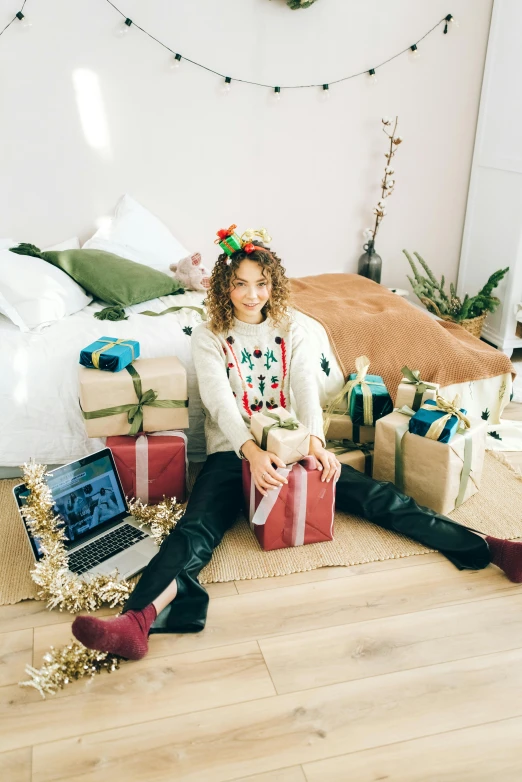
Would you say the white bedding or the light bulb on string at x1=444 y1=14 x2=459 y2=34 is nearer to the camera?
the white bedding

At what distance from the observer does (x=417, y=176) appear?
11.4ft

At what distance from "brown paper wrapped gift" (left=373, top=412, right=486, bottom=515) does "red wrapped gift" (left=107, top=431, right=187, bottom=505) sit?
25.1 inches

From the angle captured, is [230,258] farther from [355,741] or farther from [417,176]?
[417,176]

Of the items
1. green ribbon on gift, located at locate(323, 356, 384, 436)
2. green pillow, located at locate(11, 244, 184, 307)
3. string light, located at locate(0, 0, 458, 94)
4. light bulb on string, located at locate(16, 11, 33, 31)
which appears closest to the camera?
green ribbon on gift, located at locate(323, 356, 384, 436)

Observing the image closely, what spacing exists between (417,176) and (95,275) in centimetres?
197

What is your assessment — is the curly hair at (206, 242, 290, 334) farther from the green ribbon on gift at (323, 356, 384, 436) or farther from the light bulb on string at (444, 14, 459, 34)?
the light bulb on string at (444, 14, 459, 34)

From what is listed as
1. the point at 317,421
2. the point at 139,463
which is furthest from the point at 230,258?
the point at 139,463

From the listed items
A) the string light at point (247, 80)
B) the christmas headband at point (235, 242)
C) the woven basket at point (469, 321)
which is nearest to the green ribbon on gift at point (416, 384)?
the christmas headband at point (235, 242)

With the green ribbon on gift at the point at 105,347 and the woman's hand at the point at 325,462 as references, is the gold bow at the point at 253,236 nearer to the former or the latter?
the green ribbon on gift at the point at 105,347

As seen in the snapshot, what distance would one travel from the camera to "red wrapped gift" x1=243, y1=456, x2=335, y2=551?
5.68ft

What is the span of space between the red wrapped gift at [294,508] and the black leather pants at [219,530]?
96 millimetres

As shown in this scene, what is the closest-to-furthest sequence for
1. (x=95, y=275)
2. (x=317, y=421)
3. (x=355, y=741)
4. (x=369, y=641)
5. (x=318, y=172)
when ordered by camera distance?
(x=355, y=741), (x=369, y=641), (x=317, y=421), (x=95, y=275), (x=318, y=172)

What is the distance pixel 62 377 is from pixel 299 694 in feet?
4.05

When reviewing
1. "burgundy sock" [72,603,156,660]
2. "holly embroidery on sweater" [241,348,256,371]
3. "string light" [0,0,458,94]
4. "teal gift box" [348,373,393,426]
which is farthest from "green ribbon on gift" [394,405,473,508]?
"string light" [0,0,458,94]
